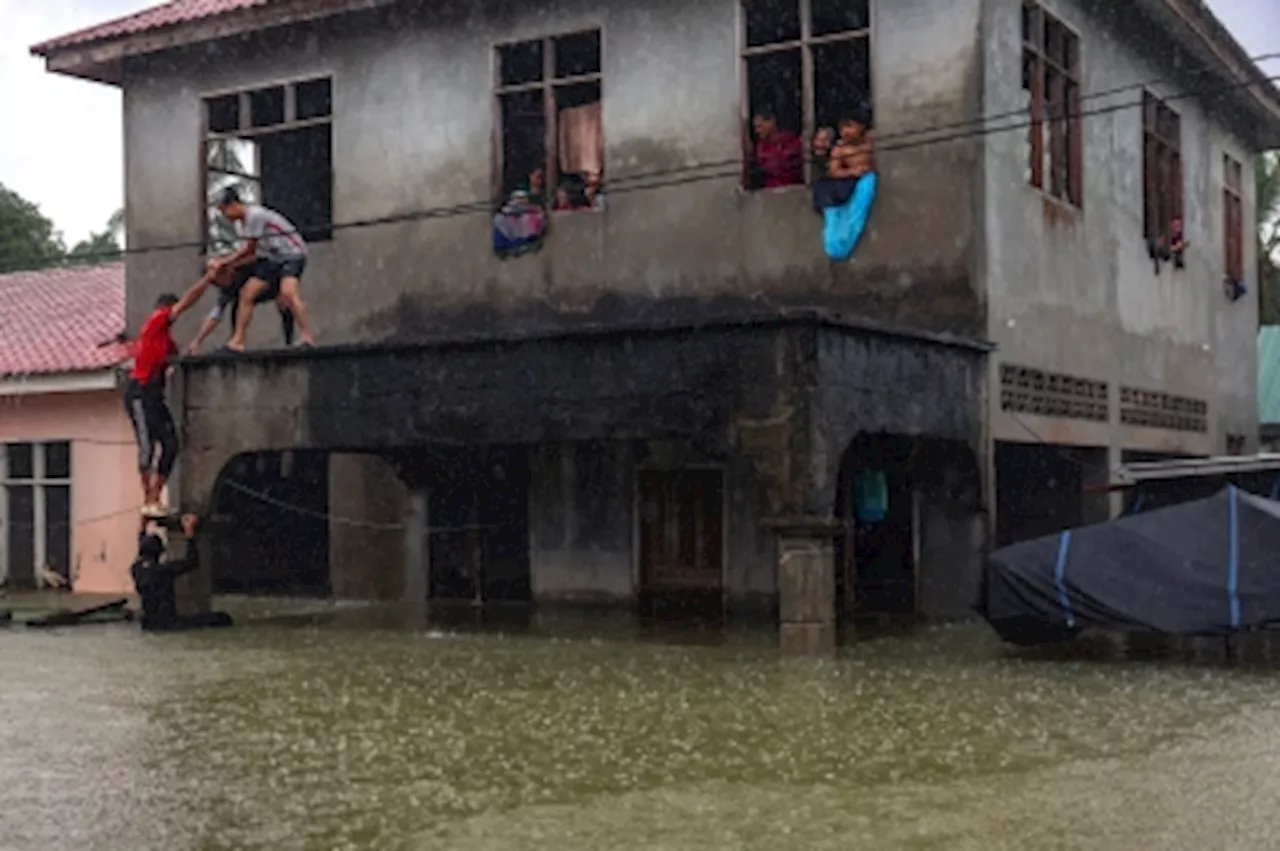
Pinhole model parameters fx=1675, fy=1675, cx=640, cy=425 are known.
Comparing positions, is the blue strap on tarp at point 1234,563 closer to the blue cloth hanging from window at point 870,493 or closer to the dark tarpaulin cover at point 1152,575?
the dark tarpaulin cover at point 1152,575

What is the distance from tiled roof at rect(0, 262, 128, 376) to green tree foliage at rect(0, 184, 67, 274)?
12.7 m

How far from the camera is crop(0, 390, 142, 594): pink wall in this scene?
21.7 meters

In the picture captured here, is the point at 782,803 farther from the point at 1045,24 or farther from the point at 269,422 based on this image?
the point at 1045,24

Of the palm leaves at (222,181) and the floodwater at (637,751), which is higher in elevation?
Answer: the palm leaves at (222,181)

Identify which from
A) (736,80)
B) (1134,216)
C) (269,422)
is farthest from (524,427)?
(1134,216)

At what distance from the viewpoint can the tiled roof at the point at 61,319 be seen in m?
21.8

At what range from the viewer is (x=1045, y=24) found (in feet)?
57.0

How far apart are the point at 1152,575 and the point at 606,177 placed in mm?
7575

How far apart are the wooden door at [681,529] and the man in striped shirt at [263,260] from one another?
4052mm

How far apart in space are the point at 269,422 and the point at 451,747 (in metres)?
8.21

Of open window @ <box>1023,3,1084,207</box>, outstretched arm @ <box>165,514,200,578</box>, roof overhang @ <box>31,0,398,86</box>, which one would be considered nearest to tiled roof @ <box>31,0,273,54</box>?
roof overhang @ <box>31,0,398,86</box>

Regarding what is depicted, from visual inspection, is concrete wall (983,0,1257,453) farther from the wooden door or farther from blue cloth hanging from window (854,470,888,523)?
the wooden door

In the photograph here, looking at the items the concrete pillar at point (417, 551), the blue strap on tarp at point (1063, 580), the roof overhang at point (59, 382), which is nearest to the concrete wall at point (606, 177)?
the roof overhang at point (59, 382)

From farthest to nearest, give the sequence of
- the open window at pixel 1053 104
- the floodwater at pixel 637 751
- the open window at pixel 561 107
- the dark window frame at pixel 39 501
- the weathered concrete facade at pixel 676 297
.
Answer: the dark window frame at pixel 39 501 → the open window at pixel 561 107 → the open window at pixel 1053 104 → the weathered concrete facade at pixel 676 297 → the floodwater at pixel 637 751
